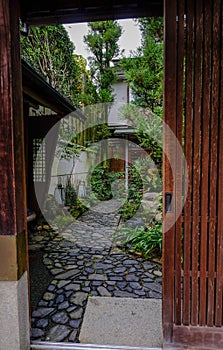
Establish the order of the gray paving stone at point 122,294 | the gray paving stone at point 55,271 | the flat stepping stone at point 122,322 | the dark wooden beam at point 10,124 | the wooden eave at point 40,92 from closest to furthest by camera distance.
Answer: the dark wooden beam at point 10,124
the flat stepping stone at point 122,322
the gray paving stone at point 122,294
the gray paving stone at point 55,271
the wooden eave at point 40,92

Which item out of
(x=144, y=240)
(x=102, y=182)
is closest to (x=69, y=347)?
(x=144, y=240)

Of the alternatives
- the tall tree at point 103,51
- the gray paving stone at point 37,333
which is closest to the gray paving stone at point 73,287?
the gray paving stone at point 37,333

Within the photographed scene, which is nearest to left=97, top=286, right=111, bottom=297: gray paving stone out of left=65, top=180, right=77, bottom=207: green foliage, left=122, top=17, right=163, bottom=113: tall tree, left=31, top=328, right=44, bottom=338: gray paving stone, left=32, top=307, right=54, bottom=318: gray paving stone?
left=32, top=307, right=54, bottom=318: gray paving stone

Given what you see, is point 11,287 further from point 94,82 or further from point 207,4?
point 94,82

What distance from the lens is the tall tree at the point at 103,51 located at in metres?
9.05

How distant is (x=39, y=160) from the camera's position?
205 inches

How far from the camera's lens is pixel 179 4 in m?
1.66

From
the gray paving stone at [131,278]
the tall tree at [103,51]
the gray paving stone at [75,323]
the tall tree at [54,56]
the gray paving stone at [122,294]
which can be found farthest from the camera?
the tall tree at [103,51]

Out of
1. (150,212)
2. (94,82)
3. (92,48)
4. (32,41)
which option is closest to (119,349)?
(150,212)

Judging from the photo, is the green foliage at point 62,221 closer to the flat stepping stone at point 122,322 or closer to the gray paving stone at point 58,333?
the flat stepping stone at point 122,322

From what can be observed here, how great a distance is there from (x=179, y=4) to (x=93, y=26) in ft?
28.5

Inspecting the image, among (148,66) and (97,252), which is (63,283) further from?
(148,66)

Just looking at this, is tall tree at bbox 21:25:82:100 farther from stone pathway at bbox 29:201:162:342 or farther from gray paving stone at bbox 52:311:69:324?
gray paving stone at bbox 52:311:69:324

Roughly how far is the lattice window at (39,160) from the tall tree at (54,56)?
7.94 ft
